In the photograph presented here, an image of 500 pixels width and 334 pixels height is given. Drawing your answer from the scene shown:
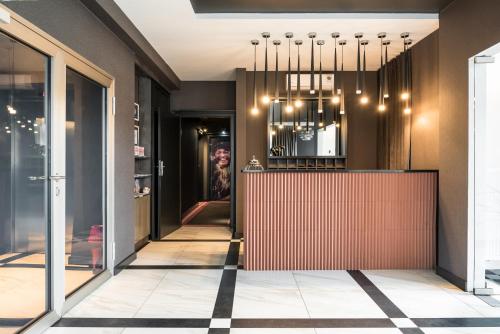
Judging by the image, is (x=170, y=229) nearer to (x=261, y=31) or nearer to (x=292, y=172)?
(x=292, y=172)

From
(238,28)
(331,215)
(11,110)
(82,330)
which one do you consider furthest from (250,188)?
(11,110)

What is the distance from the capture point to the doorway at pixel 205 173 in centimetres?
853

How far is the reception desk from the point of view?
4410mm

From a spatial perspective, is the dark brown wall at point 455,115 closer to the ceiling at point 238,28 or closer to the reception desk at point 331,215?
the reception desk at point 331,215

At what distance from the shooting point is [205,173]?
13.6 meters

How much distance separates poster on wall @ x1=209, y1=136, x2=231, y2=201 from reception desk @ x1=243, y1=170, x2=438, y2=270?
9.39m

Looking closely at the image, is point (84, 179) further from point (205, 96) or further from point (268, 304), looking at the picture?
point (205, 96)

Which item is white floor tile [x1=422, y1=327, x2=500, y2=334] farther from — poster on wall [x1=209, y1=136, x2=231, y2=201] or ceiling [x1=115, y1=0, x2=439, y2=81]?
poster on wall [x1=209, y1=136, x2=231, y2=201]

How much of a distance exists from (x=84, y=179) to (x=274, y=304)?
2249mm

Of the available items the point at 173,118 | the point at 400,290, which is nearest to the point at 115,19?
the point at 173,118

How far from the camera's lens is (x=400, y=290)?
3.74 meters

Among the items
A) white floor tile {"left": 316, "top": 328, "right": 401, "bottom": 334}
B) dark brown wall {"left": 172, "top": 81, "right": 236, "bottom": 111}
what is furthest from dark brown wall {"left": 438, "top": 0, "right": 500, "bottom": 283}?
dark brown wall {"left": 172, "top": 81, "right": 236, "bottom": 111}

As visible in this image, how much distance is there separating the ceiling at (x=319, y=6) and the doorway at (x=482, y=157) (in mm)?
952

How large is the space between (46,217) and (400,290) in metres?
3.25
